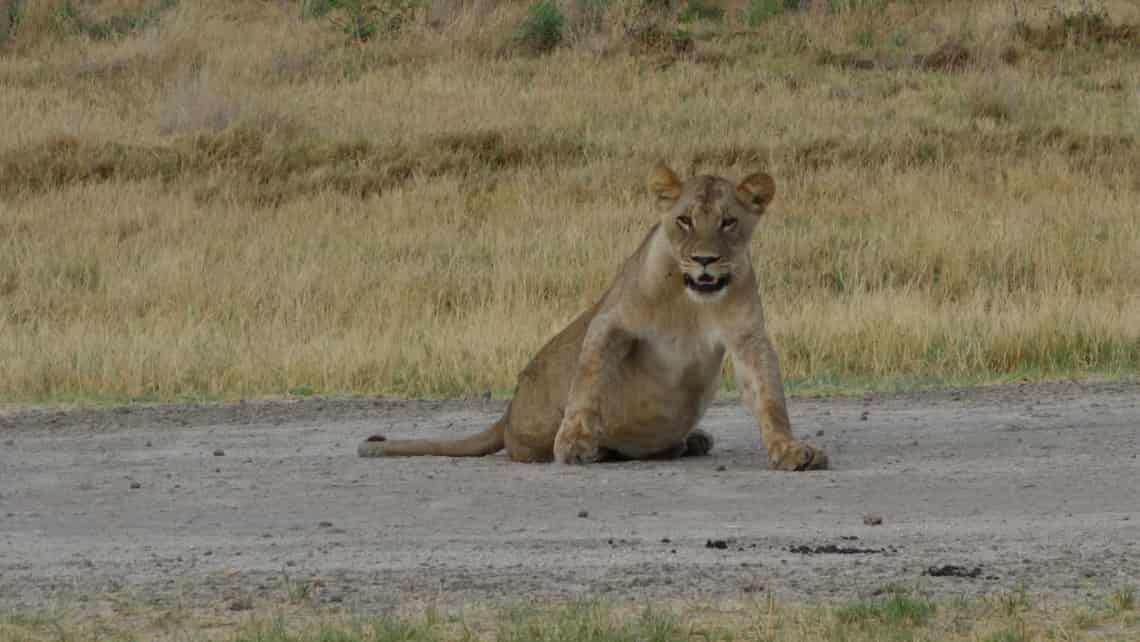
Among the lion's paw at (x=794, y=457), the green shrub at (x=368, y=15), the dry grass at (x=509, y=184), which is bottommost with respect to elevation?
the dry grass at (x=509, y=184)

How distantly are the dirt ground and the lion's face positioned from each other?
811 millimetres

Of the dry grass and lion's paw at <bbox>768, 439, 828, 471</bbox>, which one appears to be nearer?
lion's paw at <bbox>768, 439, 828, 471</bbox>

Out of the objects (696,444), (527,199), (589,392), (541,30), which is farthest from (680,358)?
(541,30)

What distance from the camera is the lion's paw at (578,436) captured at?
374 inches

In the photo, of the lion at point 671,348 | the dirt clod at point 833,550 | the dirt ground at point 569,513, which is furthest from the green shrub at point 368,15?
the dirt clod at point 833,550

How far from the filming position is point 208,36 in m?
32.7

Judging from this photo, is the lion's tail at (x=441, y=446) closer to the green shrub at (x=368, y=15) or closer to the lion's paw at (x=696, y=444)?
the lion's paw at (x=696, y=444)

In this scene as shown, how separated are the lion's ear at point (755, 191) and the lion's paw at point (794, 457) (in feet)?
3.18

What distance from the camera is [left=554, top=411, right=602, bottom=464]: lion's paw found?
949cm

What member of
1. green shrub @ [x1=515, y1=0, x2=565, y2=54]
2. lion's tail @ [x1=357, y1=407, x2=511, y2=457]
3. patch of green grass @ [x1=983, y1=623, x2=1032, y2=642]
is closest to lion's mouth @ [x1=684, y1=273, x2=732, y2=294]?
lion's tail @ [x1=357, y1=407, x2=511, y2=457]

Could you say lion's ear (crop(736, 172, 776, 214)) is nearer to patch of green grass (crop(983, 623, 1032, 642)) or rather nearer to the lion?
the lion

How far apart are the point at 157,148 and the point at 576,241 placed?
22.7 ft

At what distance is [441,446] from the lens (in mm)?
10297

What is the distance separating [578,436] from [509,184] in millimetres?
14699
